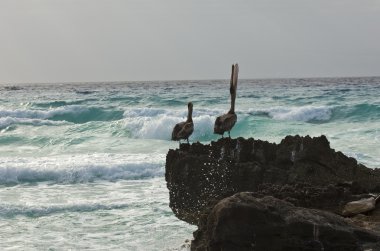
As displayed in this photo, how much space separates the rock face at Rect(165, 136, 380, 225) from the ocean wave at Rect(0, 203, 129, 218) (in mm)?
4146

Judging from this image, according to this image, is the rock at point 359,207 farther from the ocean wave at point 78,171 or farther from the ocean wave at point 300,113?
the ocean wave at point 300,113

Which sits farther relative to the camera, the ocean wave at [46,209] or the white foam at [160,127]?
the white foam at [160,127]

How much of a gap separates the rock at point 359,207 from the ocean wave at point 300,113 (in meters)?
28.7

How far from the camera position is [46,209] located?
40.8 ft

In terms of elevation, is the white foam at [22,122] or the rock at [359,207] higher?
the rock at [359,207]

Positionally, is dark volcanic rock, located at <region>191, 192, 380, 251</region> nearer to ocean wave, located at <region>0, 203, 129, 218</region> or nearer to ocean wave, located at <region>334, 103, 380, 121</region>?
ocean wave, located at <region>0, 203, 129, 218</region>

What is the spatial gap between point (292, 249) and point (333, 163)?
290 cm

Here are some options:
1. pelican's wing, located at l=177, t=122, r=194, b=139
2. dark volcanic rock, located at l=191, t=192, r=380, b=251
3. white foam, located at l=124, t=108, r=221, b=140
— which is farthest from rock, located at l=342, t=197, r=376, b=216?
white foam, located at l=124, t=108, r=221, b=140

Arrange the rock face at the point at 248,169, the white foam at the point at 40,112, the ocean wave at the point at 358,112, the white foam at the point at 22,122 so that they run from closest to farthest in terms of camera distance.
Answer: the rock face at the point at 248,169, the ocean wave at the point at 358,112, the white foam at the point at 22,122, the white foam at the point at 40,112

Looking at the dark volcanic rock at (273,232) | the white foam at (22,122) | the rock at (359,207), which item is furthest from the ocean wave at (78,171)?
the white foam at (22,122)

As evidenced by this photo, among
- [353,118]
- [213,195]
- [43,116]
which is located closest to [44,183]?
[213,195]

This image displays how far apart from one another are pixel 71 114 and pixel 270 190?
3669cm

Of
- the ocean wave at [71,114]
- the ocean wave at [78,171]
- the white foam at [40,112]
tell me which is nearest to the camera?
the ocean wave at [78,171]

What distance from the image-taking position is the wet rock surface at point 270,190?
5297 mm
